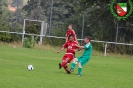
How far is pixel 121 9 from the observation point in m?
37.0

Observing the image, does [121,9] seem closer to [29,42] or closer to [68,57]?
[29,42]

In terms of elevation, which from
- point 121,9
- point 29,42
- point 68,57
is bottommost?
point 29,42

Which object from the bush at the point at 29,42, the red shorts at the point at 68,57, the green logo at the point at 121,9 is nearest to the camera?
the red shorts at the point at 68,57

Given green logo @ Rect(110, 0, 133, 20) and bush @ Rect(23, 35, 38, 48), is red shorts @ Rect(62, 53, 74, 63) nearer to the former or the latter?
bush @ Rect(23, 35, 38, 48)

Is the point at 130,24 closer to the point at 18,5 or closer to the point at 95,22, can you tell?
the point at 95,22

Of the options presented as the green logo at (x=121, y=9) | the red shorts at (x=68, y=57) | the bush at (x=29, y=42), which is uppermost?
the green logo at (x=121, y=9)

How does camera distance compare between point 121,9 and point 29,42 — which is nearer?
point 29,42

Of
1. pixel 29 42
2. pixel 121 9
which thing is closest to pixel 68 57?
pixel 29 42

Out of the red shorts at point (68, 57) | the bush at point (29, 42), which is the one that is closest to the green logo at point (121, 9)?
the bush at point (29, 42)

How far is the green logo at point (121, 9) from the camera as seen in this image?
36219 millimetres

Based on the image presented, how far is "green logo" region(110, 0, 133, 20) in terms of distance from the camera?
1426 inches

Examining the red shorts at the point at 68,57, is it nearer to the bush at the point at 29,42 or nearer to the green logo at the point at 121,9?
the bush at the point at 29,42

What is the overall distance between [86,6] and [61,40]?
166 inches

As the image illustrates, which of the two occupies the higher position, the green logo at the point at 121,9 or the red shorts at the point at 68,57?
the green logo at the point at 121,9
